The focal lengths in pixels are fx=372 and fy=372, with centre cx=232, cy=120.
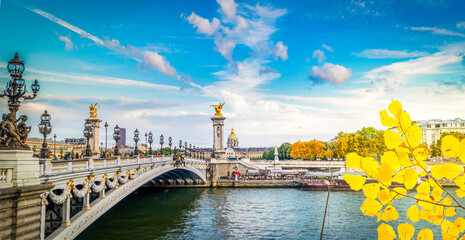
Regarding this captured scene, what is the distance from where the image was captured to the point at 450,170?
1748 mm

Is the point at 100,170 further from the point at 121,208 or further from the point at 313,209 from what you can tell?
the point at 313,209

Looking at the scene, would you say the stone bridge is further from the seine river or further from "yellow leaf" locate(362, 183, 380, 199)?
"yellow leaf" locate(362, 183, 380, 199)

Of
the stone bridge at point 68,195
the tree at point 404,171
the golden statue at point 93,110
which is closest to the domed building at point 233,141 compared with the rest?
the golden statue at point 93,110

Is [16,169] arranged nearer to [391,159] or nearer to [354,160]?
[354,160]

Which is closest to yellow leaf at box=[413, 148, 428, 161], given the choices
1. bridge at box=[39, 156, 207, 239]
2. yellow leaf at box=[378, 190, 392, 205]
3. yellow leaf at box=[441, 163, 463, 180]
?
yellow leaf at box=[441, 163, 463, 180]

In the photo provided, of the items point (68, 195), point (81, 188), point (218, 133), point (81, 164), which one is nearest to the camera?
point (68, 195)

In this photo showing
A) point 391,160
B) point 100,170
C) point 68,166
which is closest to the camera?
point 391,160

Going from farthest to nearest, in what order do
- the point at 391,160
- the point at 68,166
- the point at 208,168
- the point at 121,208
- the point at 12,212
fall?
1. the point at 208,168
2. the point at 121,208
3. the point at 68,166
4. the point at 12,212
5. the point at 391,160

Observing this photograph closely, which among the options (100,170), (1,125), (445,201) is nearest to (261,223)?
(100,170)

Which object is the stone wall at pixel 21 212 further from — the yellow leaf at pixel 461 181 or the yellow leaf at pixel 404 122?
the yellow leaf at pixel 461 181

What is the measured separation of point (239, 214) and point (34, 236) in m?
19.7

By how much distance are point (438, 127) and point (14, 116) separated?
98413 millimetres

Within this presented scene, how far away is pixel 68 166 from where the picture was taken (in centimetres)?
1527

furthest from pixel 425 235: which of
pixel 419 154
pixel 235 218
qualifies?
pixel 235 218
